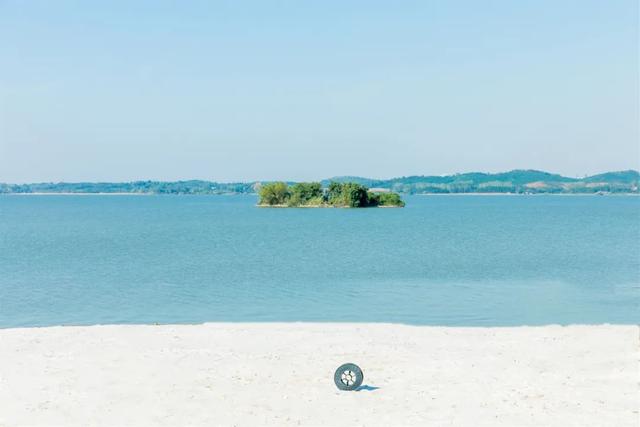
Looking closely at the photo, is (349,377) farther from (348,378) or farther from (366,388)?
(366,388)

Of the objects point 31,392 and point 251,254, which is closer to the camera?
point 31,392

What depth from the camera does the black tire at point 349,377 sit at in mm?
19172

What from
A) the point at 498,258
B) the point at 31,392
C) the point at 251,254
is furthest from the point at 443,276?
the point at 31,392

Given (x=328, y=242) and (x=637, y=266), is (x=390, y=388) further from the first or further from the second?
(x=328, y=242)

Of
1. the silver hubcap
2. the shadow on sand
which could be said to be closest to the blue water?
the shadow on sand

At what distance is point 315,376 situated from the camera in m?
20.9

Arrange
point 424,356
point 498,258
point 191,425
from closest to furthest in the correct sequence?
point 191,425
point 424,356
point 498,258

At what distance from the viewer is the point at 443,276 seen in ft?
176

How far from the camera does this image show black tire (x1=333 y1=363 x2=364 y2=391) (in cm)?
1917

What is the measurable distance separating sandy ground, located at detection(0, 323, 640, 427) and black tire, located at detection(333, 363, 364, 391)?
28cm

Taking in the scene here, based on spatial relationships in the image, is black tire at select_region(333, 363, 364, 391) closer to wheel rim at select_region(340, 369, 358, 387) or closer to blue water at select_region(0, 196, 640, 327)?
wheel rim at select_region(340, 369, 358, 387)

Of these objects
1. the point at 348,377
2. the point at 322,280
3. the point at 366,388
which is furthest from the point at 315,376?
the point at 322,280

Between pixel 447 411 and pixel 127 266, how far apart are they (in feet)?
163

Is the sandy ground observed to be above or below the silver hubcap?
below
